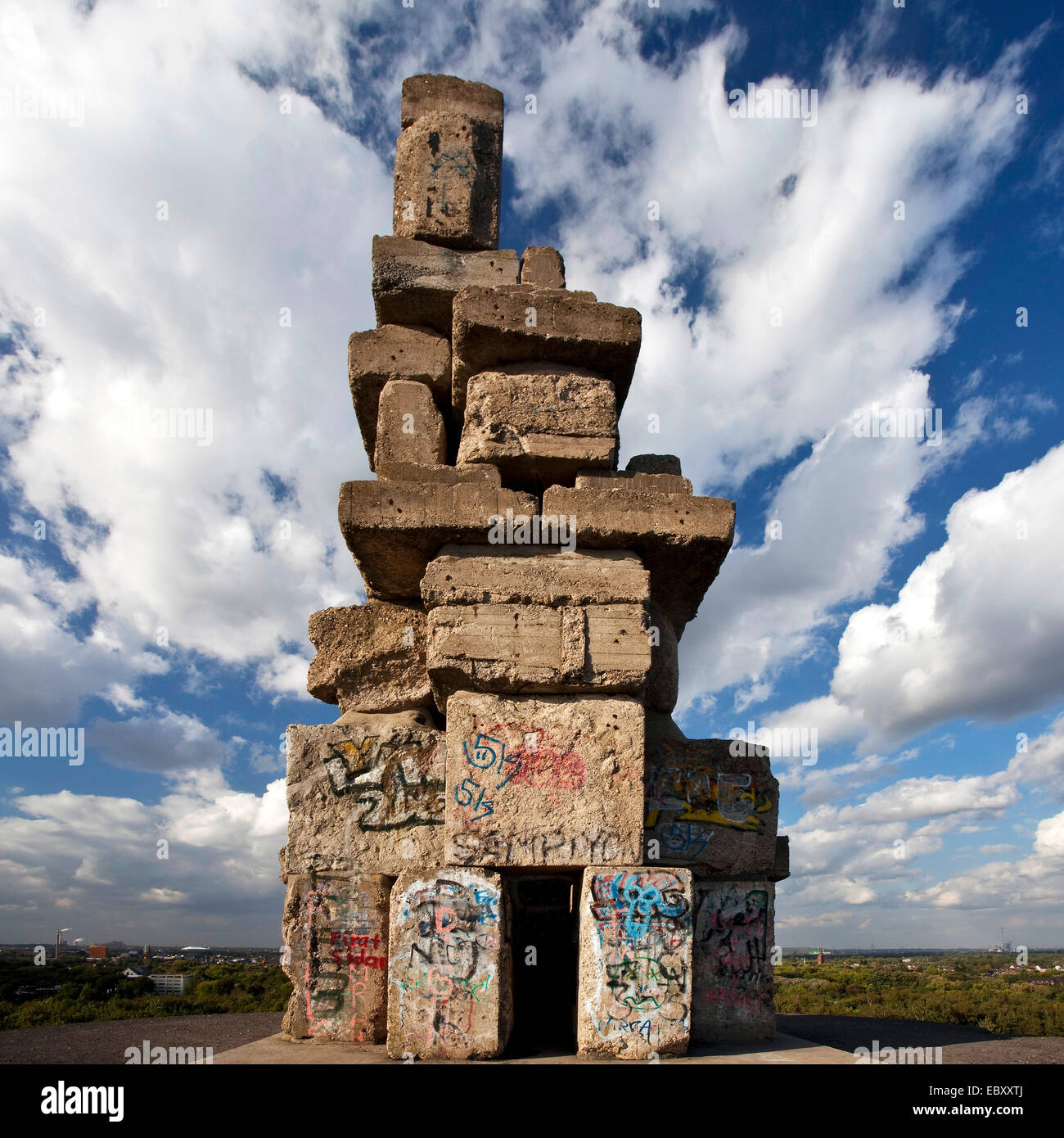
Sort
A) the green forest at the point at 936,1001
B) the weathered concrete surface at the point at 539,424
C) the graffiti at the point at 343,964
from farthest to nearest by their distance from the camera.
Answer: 1. the green forest at the point at 936,1001
2. the weathered concrete surface at the point at 539,424
3. the graffiti at the point at 343,964

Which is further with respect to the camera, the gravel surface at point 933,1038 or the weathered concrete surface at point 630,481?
the gravel surface at point 933,1038

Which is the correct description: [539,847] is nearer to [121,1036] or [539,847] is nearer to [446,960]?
[446,960]

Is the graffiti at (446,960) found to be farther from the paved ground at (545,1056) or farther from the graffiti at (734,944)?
the graffiti at (734,944)

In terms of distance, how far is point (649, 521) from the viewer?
15.3 ft

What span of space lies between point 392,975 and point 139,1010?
7.77 meters

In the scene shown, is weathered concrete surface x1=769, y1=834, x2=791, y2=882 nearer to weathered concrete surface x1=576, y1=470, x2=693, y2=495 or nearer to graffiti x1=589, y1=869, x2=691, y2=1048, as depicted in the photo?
graffiti x1=589, y1=869, x2=691, y2=1048

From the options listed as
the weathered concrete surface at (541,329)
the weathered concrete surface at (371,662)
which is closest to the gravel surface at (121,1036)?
the weathered concrete surface at (371,662)

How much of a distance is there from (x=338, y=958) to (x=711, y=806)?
2.41 meters

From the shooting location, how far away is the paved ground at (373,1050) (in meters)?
4.08

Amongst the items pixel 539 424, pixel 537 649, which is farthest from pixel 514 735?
pixel 539 424

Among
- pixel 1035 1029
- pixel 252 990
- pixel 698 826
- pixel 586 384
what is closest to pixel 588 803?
pixel 698 826

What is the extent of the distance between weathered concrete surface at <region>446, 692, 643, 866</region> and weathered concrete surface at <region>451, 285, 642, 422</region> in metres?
2.33

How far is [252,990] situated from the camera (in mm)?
10867

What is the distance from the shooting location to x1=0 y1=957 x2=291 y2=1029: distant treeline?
8836 mm
